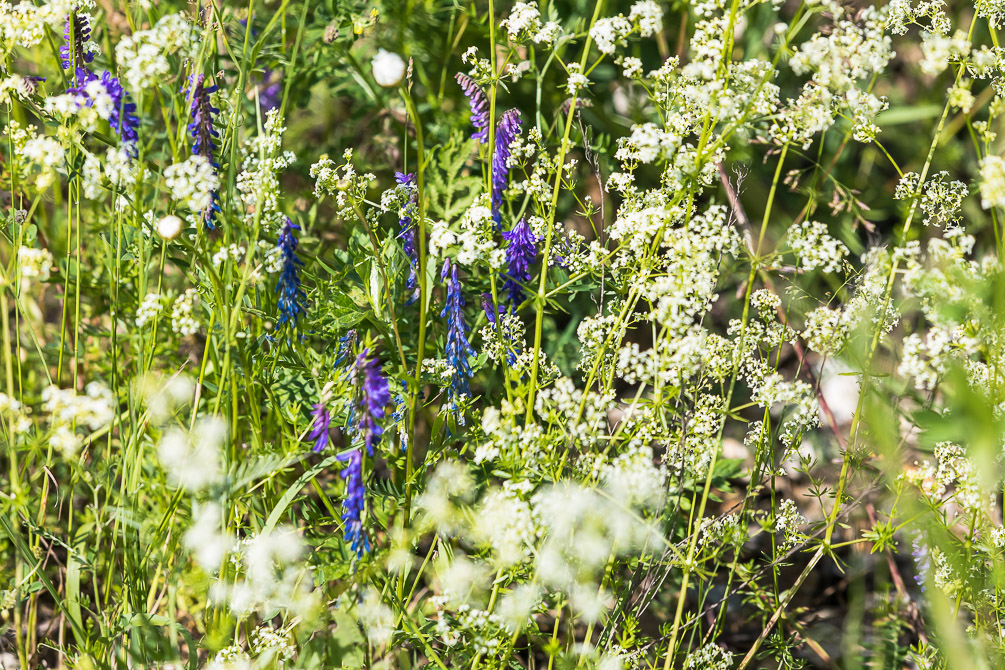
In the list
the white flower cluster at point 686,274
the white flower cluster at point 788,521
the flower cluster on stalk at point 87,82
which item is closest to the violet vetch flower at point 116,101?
the flower cluster on stalk at point 87,82

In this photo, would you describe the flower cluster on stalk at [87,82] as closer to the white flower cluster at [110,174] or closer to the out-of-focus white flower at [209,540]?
the white flower cluster at [110,174]

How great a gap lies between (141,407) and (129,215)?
0.45 m

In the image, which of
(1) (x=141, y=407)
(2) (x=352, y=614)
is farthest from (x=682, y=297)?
(1) (x=141, y=407)

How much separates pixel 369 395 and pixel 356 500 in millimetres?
209

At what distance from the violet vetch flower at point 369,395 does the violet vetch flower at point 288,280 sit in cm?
28

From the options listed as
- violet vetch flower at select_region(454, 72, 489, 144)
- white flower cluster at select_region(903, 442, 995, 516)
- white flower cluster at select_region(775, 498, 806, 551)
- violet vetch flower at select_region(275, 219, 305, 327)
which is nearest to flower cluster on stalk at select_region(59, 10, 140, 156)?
violet vetch flower at select_region(275, 219, 305, 327)

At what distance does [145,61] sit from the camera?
136 cm

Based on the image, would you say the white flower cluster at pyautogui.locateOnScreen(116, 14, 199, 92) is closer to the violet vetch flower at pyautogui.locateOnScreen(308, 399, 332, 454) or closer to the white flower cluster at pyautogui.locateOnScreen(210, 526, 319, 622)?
the violet vetch flower at pyautogui.locateOnScreen(308, 399, 332, 454)

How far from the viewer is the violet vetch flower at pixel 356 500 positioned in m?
1.43

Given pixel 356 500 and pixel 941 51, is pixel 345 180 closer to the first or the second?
pixel 356 500

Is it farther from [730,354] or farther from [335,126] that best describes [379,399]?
[335,126]

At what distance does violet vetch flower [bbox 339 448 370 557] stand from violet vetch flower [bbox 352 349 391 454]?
0.19 feet

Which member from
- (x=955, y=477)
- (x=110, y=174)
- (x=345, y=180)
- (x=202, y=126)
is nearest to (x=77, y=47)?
(x=202, y=126)

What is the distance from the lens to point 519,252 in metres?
1.74
